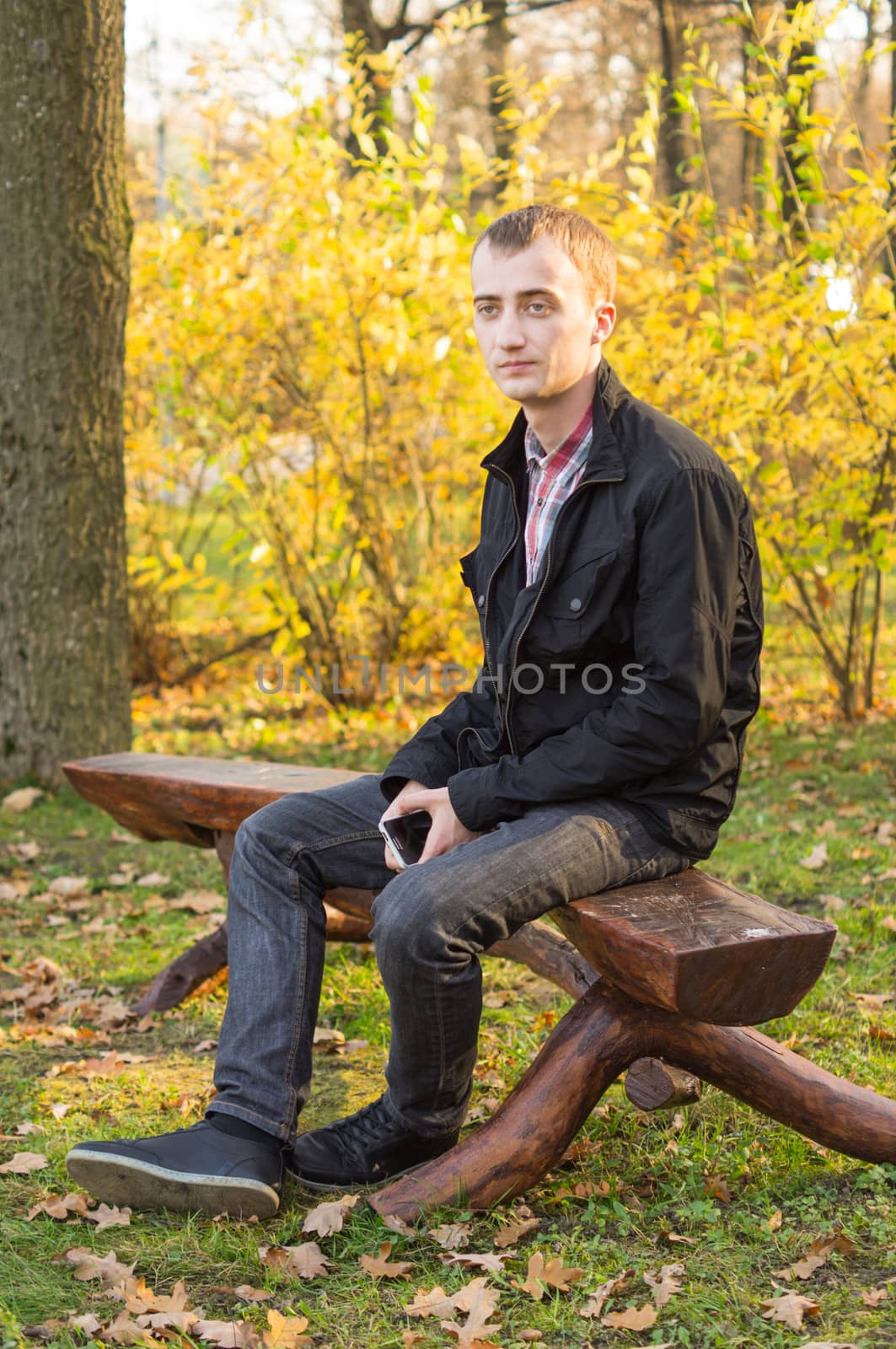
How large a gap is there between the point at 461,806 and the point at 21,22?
453 centimetres

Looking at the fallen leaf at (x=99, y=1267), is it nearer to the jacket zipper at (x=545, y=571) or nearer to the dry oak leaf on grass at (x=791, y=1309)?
the dry oak leaf on grass at (x=791, y=1309)

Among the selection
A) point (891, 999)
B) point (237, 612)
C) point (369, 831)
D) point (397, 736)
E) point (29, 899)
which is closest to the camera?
point (369, 831)

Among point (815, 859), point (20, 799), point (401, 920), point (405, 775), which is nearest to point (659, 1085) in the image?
point (401, 920)

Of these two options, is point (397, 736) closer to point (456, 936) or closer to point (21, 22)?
point (21, 22)

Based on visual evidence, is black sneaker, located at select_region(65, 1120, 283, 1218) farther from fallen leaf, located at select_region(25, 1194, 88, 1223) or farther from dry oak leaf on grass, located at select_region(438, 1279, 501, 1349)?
dry oak leaf on grass, located at select_region(438, 1279, 501, 1349)

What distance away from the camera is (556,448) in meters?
2.86

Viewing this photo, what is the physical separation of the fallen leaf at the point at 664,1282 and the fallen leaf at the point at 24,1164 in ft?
4.43

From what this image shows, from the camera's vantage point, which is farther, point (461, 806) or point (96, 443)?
point (96, 443)

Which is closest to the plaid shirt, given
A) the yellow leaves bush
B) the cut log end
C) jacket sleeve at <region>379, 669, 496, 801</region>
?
jacket sleeve at <region>379, 669, 496, 801</region>

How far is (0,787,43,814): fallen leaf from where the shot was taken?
230 inches

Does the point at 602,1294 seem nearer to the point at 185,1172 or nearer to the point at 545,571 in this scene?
the point at 185,1172

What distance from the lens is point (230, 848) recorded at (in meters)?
3.80

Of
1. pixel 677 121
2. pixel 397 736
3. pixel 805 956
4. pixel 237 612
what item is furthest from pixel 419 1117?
pixel 677 121

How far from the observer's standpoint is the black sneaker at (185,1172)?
254 cm
